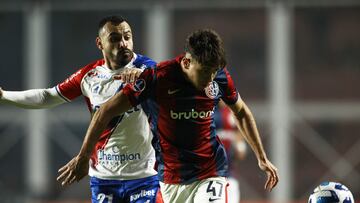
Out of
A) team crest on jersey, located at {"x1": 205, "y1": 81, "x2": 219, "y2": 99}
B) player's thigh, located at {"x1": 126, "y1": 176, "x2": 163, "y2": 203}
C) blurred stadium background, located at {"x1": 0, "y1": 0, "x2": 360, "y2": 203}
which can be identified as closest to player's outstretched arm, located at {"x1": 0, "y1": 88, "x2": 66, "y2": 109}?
player's thigh, located at {"x1": 126, "y1": 176, "x2": 163, "y2": 203}

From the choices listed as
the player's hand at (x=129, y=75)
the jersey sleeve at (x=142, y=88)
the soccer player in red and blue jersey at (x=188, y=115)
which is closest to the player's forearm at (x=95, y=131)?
the soccer player in red and blue jersey at (x=188, y=115)

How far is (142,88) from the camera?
5730 mm

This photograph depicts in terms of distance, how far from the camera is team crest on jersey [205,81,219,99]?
5859 mm

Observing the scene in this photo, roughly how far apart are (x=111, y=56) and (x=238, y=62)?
34.1 feet

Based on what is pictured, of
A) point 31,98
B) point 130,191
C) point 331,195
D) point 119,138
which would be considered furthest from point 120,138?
point 331,195

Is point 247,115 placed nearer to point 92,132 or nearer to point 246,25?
point 92,132

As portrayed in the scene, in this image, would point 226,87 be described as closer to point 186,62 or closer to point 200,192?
point 186,62

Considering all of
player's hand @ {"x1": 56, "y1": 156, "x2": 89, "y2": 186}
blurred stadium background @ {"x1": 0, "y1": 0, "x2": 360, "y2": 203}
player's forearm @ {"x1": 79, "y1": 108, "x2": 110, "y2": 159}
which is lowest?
blurred stadium background @ {"x1": 0, "y1": 0, "x2": 360, "y2": 203}

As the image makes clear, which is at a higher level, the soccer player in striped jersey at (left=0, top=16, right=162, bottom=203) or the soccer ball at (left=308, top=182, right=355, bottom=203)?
the soccer player in striped jersey at (left=0, top=16, right=162, bottom=203)

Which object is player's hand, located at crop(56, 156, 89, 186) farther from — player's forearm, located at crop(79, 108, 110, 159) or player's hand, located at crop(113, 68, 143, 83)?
player's hand, located at crop(113, 68, 143, 83)

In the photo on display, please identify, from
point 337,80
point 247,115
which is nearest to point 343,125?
point 337,80

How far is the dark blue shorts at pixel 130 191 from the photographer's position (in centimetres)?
622

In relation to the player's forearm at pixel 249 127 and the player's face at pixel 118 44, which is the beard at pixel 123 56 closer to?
the player's face at pixel 118 44

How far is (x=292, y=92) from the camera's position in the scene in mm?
16562
